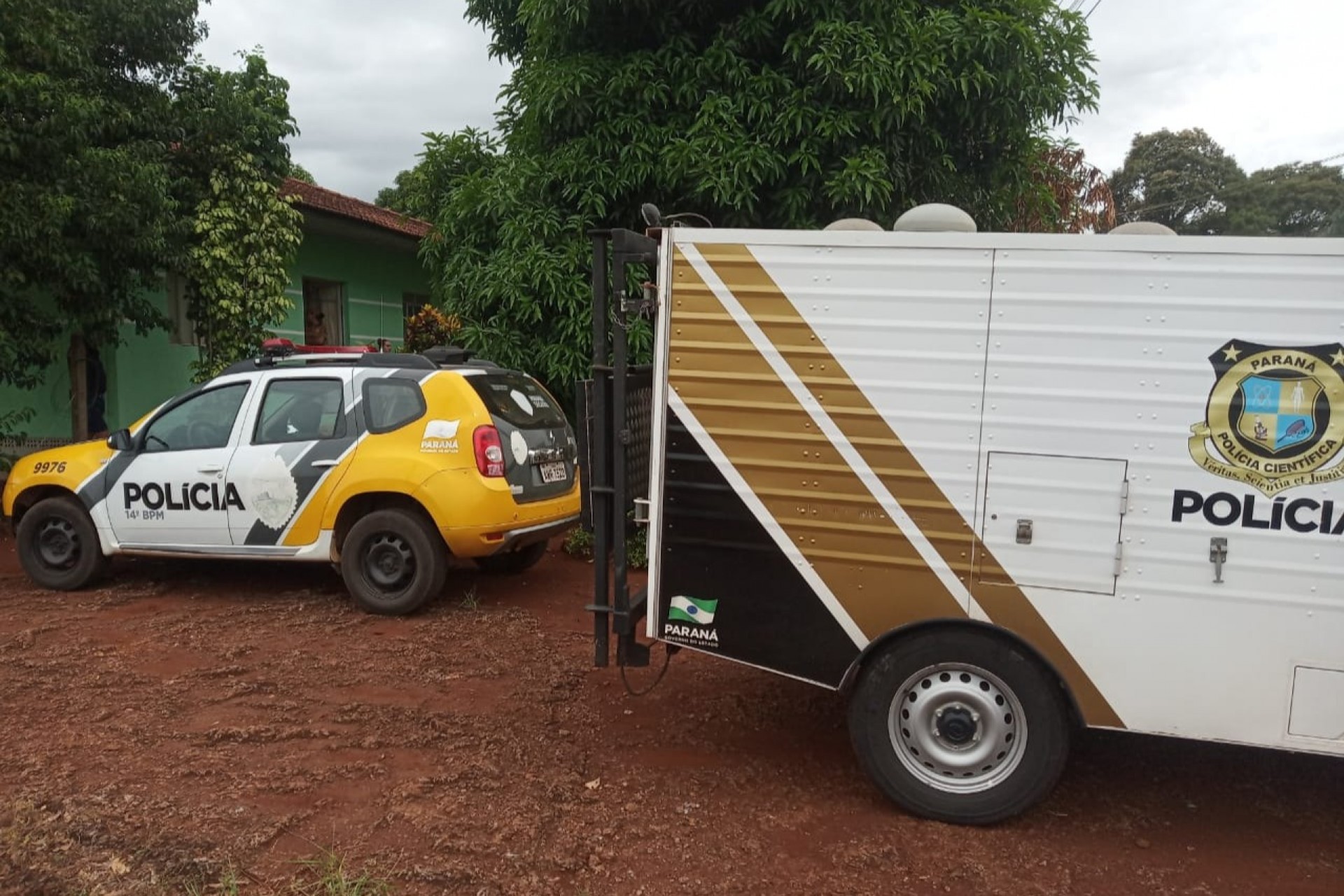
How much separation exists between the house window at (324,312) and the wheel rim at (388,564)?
9.68 metres

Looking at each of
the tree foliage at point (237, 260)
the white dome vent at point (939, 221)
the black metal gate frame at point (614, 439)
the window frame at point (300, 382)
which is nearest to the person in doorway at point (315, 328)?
the tree foliage at point (237, 260)

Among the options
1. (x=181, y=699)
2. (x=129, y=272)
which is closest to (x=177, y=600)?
(x=181, y=699)

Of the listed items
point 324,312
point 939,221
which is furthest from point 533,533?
point 324,312

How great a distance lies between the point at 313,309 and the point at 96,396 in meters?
4.07

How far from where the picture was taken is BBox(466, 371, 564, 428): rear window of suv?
256 inches

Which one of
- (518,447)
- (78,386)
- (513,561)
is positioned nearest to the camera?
(518,447)

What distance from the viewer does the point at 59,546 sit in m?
7.12

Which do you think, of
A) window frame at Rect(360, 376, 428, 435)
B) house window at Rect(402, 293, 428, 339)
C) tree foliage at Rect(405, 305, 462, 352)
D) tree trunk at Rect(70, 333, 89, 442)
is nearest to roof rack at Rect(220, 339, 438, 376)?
window frame at Rect(360, 376, 428, 435)

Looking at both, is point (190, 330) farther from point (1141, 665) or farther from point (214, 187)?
point (1141, 665)

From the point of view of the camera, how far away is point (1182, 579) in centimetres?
335

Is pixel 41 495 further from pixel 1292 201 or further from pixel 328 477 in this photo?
pixel 1292 201

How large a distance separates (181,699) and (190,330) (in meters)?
9.41

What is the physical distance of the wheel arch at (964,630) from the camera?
3484 millimetres

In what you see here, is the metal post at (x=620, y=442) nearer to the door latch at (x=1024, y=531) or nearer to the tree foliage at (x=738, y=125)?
the door latch at (x=1024, y=531)
